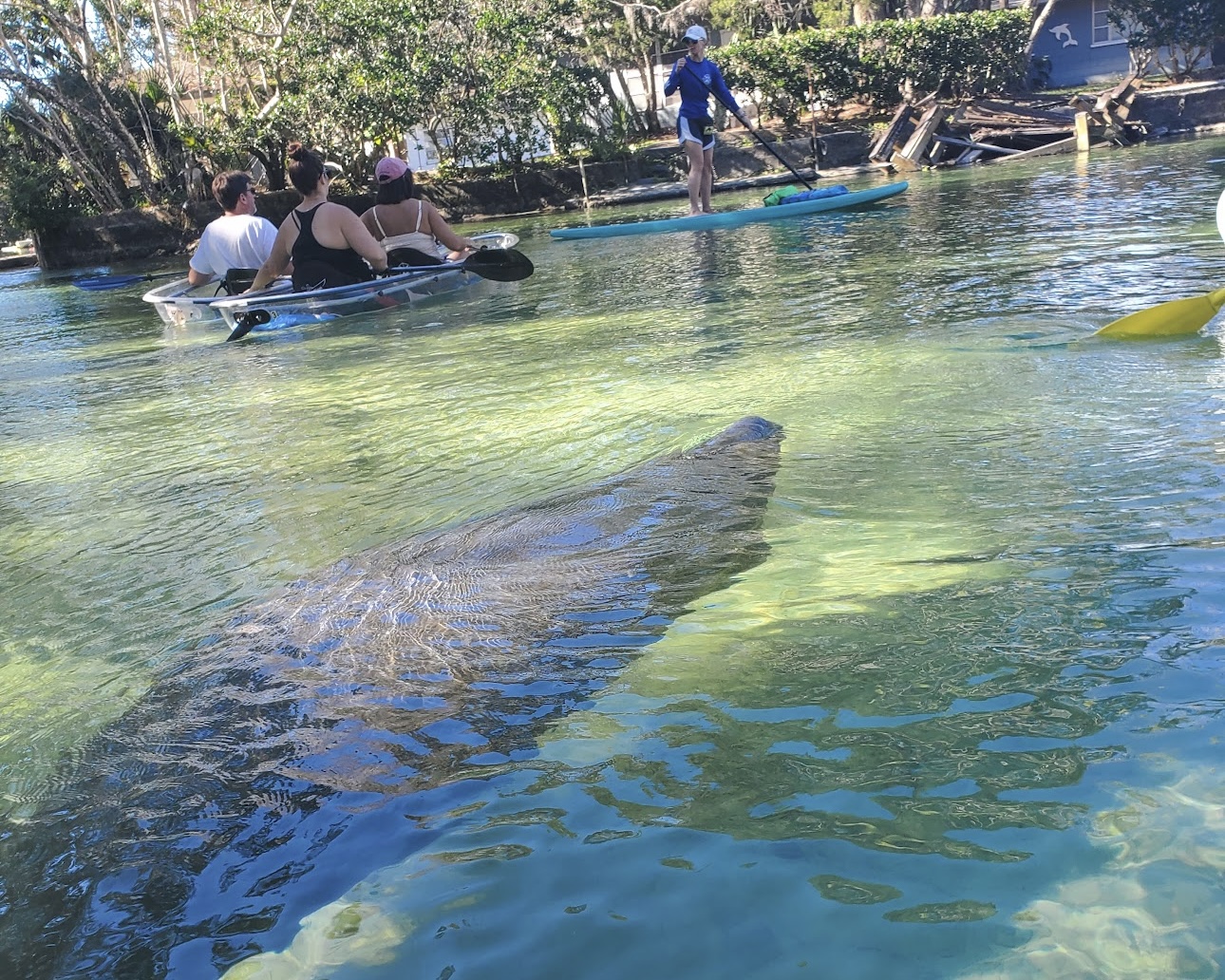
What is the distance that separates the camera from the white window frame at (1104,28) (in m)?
32.2

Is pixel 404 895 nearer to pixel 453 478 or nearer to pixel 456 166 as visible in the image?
pixel 453 478

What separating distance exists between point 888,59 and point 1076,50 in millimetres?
9612

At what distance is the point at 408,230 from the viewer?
12266mm

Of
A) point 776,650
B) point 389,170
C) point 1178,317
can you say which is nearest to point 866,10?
point 389,170

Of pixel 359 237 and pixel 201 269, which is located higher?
pixel 359 237

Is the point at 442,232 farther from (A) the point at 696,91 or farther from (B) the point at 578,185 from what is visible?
(B) the point at 578,185

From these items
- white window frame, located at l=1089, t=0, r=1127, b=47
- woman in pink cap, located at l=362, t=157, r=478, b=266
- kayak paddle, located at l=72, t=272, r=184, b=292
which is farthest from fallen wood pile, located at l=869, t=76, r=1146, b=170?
kayak paddle, located at l=72, t=272, r=184, b=292

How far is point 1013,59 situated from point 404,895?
2906 cm

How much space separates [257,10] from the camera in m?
26.4

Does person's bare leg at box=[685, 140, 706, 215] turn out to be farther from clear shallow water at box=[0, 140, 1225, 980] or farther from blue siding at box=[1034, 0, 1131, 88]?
blue siding at box=[1034, 0, 1131, 88]

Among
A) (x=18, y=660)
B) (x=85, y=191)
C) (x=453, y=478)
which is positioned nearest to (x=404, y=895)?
(x=18, y=660)

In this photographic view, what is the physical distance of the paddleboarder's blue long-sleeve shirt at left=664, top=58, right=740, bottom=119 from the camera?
15023 millimetres

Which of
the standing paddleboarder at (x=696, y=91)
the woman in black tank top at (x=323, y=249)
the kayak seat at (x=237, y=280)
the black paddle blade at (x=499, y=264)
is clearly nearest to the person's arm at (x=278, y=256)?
the woman in black tank top at (x=323, y=249)

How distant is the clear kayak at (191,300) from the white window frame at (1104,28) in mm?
29555
